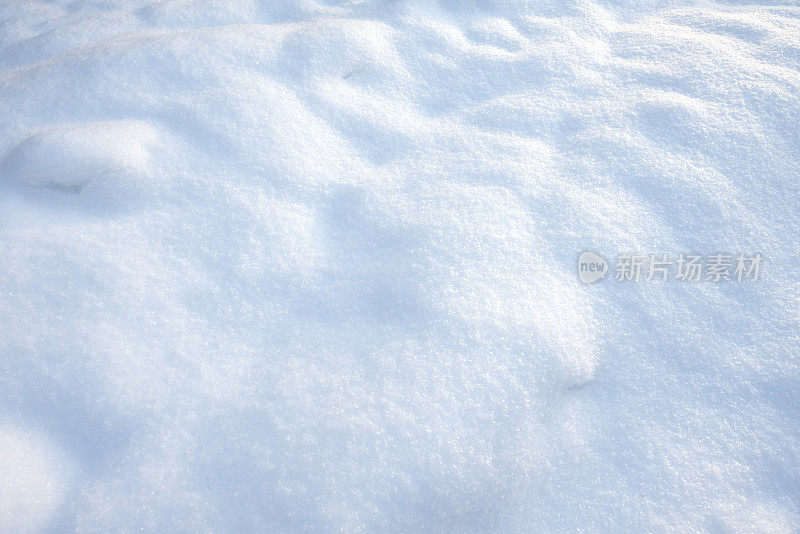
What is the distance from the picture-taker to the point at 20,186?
959 mm

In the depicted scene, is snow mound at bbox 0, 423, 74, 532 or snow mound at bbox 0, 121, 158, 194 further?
snow mound at bbox 0, 121, 158, 194

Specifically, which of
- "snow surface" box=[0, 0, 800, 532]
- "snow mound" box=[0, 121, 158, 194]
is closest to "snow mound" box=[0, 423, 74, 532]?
"snow surface" box=[0, 0, 800, 532]

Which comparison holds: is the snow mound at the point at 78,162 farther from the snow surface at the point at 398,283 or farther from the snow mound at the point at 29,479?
the snow mound at the point at 29,479

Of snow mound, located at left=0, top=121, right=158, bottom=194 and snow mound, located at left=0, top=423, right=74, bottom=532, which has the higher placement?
snow mound, located at left=0, top=121, right=158, bottom=194

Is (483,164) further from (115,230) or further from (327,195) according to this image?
(115,230)

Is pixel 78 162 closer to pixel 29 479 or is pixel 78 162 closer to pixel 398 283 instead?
pixel 29 479

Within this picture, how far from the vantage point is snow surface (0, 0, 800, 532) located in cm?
70

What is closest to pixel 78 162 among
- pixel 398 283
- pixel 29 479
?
pixel 29 479

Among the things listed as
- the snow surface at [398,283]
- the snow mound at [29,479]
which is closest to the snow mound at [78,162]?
the snow surface at [398,283]

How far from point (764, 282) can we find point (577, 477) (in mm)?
562

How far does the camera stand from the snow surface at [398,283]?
2.31 ft

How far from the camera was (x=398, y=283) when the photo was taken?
2.88 feet

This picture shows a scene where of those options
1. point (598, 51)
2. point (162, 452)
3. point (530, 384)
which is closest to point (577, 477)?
point (530, 384)

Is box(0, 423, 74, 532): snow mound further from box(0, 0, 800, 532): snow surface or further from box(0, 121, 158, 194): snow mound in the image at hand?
box(0, 121, 158, 194): snow mound
